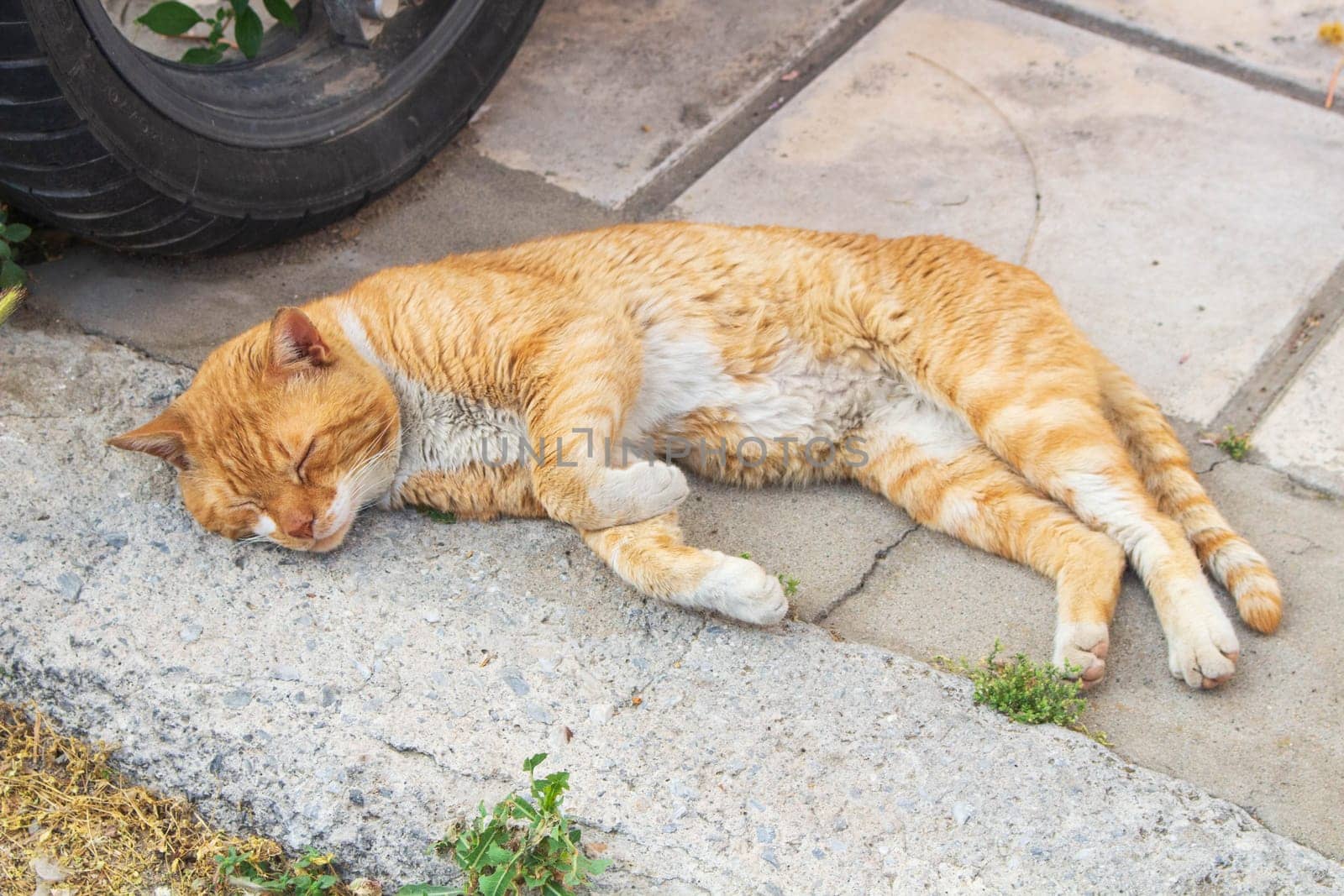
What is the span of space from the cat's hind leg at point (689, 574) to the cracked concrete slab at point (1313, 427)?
1.68 m

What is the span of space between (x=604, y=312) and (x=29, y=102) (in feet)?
5.46

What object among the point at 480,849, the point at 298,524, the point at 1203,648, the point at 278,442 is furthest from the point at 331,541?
the point at 1203,648

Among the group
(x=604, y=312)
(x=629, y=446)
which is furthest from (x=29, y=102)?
(x=629, y=446)

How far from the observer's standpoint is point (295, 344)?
11.0ft

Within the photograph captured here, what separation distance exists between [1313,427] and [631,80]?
2.92 meters

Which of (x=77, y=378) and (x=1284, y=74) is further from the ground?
(x=1284, y=74)

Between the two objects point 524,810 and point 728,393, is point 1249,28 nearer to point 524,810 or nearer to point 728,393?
point 728,393

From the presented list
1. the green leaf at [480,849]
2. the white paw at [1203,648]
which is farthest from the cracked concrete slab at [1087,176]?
the green leaf at [480,849]

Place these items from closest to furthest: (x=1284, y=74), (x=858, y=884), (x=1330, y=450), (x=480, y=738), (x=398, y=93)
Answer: (x=858, y=884) < (x=480, y=738) < (x=1330, y=450) < (x=398, y=93) < (x=1284, y=74)

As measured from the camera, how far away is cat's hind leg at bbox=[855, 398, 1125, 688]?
3.24 metres

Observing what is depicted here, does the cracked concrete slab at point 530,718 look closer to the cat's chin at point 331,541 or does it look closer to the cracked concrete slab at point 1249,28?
the cat's chin at point 331,541

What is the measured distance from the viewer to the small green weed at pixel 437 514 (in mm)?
3650

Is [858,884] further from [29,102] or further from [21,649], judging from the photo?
[29,102]

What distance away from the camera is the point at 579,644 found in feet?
10.5
